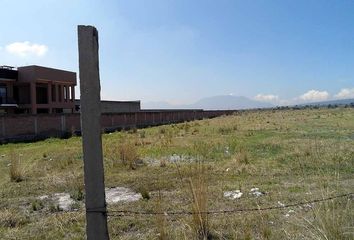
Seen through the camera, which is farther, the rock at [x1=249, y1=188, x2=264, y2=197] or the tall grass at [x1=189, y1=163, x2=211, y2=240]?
the rock at [x1=249, y1=188, x2=264, y2=197]

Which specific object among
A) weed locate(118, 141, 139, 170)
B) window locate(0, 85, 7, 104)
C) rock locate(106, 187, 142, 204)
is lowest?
rock locate(106, 187, 142, 204)

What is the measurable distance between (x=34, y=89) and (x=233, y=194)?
169 ft

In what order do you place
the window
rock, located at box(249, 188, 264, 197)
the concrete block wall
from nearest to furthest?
rock, located at box(249, 188, 264, 197)
the concrete block wall
the window

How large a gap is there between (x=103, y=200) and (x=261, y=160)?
10.2 m

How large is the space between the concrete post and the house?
1999 inches

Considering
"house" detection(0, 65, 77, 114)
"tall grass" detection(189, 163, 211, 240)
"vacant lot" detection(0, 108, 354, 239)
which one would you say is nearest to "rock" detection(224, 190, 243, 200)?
"vacant lot" detection(0, 108, 354, 239)

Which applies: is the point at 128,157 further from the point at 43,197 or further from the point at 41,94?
the point at 41,94

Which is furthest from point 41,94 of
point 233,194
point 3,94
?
point 233,194


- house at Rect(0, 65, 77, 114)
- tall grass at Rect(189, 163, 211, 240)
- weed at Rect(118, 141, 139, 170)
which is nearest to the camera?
tall grass at Rect(189, 163, 211, 240)

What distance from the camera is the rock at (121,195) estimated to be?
7.91 meters

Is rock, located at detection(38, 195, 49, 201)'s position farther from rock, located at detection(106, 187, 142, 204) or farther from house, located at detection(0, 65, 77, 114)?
house, located at detection(0, 65, 77, 114)

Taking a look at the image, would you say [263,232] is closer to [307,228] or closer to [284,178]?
[307,228]

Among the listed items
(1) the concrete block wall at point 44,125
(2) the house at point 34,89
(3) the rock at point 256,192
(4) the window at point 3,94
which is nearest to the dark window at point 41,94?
(2) the house at point 34,89

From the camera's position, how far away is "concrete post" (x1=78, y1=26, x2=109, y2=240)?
321cm
